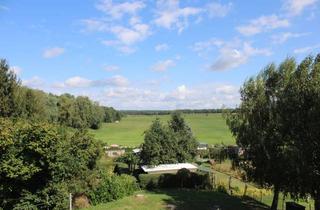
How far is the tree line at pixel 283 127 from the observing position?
19.6m

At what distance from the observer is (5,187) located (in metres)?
23.8

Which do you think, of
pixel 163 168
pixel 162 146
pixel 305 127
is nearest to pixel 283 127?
pixel 305 127

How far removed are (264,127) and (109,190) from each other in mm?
11347

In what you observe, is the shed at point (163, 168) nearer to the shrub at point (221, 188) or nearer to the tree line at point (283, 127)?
the shrub at point (221, 188)

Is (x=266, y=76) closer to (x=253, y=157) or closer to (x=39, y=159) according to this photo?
(x=253, y=157)

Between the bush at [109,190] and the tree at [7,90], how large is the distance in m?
18.2


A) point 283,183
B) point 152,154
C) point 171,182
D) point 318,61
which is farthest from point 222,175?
point 318,61

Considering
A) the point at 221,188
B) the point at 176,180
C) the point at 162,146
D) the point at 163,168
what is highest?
the point at 162,146

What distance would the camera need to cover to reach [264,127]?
82.6 feet

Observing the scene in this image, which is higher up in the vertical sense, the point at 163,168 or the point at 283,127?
the point at 283,127

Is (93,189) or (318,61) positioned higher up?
(318,61)

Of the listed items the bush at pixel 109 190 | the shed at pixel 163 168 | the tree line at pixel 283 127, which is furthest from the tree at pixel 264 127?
the shed at pixel 163 168

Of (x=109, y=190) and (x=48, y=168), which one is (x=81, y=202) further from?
(x=48, y=168)

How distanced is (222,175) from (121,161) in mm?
13264
